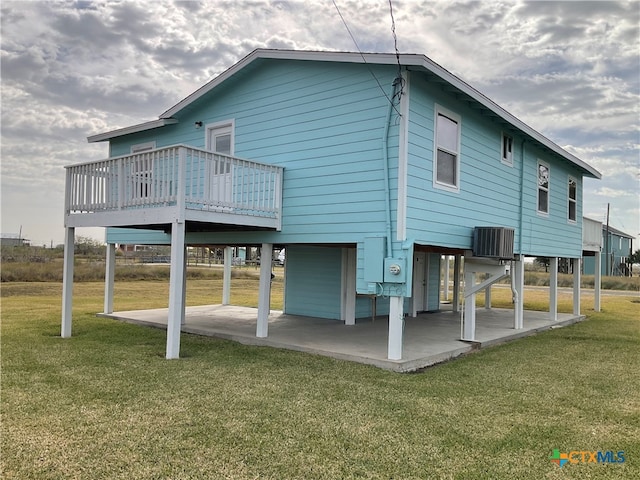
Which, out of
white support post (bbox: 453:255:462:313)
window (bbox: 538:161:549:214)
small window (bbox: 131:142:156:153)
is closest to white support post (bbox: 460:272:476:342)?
window (bbox: 538:161:549:214)

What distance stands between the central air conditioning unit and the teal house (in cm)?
2

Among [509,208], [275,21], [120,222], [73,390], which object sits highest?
[275,21]

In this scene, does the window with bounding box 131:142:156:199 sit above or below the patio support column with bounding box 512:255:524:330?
above

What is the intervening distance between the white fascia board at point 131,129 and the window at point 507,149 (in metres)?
6.98

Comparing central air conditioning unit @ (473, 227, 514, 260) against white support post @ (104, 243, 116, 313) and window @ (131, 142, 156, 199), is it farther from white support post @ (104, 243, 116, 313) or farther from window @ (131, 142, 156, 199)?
white support post @ (104, 243, 116, 313)

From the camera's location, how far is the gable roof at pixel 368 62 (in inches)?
266

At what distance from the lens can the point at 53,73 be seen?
481 inches

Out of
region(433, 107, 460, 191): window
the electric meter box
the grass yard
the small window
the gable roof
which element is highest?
the gable roof

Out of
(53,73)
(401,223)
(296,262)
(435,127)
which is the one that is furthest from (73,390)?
(53,73)

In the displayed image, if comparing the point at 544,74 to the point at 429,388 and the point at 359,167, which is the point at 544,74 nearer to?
the point at 359,167

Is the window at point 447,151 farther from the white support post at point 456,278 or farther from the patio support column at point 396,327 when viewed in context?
the white support post at point 456,278

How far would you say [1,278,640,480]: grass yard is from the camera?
3607 mm

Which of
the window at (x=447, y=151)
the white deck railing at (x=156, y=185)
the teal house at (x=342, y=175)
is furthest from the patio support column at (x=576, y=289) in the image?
the white deck railing at (x=156, y=185)

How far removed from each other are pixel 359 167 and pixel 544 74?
25.4 ft
